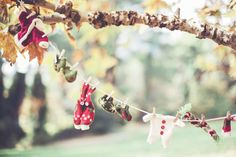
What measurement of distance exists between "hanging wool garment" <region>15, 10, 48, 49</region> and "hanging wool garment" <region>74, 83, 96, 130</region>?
208 mm

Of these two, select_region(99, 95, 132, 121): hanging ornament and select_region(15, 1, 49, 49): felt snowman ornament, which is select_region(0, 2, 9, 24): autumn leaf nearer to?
select_region(15, 1, 49, 49): felt snowman ornament

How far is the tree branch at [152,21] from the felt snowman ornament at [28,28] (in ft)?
0.30

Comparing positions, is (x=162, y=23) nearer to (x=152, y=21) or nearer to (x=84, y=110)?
(x=152, y=21)

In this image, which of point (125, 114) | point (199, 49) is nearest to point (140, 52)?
point (199, 49)

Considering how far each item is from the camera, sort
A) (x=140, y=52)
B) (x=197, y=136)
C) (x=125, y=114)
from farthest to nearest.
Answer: (x=140, y=52), (x=197, y=136), (x=125, y=114)

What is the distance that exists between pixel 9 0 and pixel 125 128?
8.02 metres

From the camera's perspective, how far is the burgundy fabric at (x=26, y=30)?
156 centimetres

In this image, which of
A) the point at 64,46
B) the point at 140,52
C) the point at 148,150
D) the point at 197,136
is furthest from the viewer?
the point at 140,52

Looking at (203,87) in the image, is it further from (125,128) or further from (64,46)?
(64,46)

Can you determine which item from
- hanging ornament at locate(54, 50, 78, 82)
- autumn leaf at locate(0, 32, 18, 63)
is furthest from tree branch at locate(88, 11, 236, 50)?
autumn leaf at locate(0, 32, 18, 63)

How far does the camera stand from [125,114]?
1669mm

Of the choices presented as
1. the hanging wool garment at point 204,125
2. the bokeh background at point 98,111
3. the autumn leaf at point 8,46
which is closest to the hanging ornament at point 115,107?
the hanging wool garment at point 204,125

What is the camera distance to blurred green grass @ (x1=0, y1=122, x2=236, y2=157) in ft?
18.7

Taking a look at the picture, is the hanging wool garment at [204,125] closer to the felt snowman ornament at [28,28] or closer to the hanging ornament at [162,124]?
the hanging ornament at [162,124]
